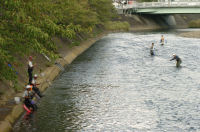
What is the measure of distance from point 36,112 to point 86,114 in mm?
3519

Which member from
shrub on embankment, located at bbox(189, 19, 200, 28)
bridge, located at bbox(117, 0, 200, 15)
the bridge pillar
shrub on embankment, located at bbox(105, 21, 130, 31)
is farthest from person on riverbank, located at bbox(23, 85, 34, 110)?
the bridge pillar

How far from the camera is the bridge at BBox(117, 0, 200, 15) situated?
102 m

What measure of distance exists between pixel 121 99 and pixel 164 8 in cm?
8996

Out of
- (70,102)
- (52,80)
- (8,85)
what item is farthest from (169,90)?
(8,85)

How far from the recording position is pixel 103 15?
90.9 meters

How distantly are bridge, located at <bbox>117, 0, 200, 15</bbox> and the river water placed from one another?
188 feet

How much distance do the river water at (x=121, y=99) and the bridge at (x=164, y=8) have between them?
57.3 meters

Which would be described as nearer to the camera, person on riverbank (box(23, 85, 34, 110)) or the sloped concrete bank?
the sloped concrete bank

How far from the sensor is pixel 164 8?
113 metres

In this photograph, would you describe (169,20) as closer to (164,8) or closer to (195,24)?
(195,24)

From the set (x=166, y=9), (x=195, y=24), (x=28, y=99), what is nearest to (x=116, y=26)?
(x=166, y=9)

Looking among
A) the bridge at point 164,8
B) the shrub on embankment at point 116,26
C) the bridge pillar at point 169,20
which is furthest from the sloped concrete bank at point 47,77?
the bridge pillar at point 169,20

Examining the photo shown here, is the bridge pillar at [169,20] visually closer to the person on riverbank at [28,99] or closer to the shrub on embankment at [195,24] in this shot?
the shrub on embankment at [195,24]

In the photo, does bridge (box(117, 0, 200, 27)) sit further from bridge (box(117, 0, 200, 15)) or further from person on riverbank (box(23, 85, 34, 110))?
person on riverbank (box(23, 85, 34, 110))
